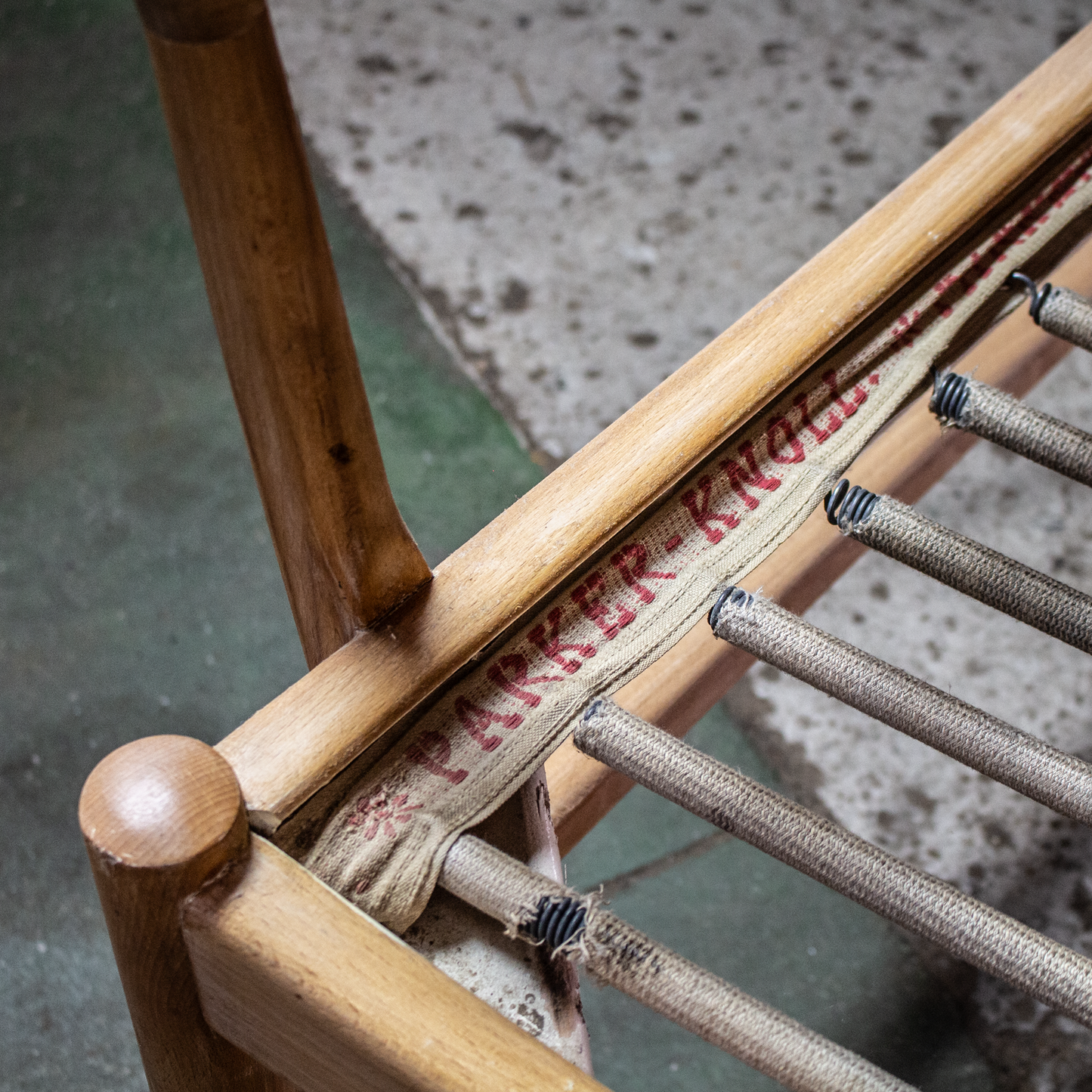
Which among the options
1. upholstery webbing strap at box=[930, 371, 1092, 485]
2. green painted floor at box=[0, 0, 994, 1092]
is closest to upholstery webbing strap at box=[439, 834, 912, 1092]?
upholstery webbing strap at box=[930, 371, 1092, 485]

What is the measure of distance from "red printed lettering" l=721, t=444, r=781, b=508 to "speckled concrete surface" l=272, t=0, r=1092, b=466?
79 cm

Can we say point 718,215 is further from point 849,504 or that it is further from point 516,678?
point 516,678

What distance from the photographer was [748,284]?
5.11ft

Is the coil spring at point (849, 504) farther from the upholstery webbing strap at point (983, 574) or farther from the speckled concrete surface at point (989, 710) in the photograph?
the speckled concrete surface at point (989, 710)

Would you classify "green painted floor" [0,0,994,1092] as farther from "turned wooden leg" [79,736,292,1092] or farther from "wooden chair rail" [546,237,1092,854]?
"turned wooden leg" [79,736,292,1092]

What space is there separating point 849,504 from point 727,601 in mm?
87

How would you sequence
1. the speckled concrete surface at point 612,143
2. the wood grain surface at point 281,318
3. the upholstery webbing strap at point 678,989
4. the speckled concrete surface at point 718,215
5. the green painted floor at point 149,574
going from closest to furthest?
the wood grain surface at point 281,318 → the upholstery webbing strap at point 678,989 → the green painted floor at point 149,574 → the speckled concrete surface at point 718,215 → the speckled concrete surface at point 612,143

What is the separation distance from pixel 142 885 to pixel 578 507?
254mm

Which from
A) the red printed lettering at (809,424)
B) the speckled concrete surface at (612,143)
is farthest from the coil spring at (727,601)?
the speckled concrete surface at (612,143)

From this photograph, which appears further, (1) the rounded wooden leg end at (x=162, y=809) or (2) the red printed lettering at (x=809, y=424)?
(2) the red printed lettering at (x=809, y=424)

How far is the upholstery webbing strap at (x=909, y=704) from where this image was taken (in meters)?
0.58

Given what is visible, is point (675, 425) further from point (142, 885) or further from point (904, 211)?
point (142, 885)

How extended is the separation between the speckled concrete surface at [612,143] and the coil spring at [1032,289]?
2.43 ft

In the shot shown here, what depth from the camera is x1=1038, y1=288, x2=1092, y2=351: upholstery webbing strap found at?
2.32ft
